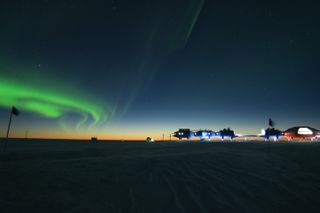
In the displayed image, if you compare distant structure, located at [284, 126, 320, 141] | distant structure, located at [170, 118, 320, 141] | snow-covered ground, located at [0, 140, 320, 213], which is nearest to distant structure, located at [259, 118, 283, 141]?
distant structure, located at [170, 118, 320, 141]

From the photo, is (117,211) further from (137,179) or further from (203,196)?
(137,179)

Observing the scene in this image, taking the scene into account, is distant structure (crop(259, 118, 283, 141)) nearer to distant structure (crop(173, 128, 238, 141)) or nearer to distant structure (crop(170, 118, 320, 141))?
distant structure (crop(170, 118, 320, 141))

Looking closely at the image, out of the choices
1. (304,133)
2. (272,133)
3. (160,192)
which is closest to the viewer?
(160,192)

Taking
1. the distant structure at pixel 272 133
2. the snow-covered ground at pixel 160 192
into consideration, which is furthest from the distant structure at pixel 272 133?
the snow-covered ground at pixel 160 192

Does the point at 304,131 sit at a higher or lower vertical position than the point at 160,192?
higher

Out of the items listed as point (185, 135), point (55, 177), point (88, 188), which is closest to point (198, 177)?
point (88, 188)

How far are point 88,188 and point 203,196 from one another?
12.8ft

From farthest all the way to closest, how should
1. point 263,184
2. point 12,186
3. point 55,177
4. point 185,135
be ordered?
point 185,135, point 55,177, point 263,184, point 12,186

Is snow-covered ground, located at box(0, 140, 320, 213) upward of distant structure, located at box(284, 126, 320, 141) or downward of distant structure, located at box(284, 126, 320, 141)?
downward

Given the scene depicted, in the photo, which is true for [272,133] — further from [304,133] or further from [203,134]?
[203,134]

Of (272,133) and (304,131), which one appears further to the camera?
(272,133)

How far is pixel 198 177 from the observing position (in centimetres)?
843

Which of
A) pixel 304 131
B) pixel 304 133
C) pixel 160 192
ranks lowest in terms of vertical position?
pixel 160 192

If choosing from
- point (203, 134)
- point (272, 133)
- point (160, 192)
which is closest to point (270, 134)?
point (272, 133)
